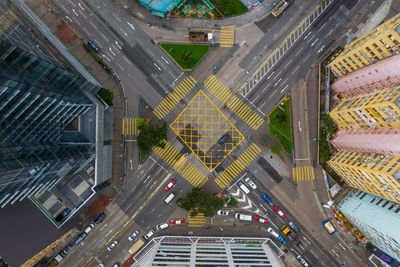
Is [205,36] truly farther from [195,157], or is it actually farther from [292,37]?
[195,157]

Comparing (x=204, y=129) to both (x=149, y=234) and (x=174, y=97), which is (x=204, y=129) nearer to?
(x=174, y=97)

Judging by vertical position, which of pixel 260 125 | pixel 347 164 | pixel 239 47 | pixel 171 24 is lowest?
pixel 347 164

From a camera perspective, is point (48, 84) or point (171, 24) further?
point (171, 24)

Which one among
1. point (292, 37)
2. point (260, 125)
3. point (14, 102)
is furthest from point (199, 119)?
point (14, 102)

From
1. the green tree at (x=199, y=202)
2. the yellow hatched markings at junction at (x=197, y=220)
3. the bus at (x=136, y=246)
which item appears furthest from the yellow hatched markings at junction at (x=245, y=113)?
the bus at (x=136, y=246)

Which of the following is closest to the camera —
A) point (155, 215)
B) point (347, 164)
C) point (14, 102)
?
point (14, 102)

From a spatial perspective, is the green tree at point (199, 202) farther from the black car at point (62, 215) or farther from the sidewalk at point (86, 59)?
the black car at point (62, 215)
